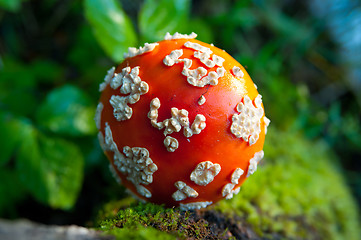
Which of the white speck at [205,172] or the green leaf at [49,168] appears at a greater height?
the white speck at [205,172]

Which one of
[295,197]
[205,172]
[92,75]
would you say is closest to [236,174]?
[205,172]

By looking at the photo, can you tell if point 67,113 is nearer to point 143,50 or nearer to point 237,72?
point 143,50

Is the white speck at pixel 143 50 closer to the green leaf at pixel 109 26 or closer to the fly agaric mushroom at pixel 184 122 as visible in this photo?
the fly agaric mushroom at pixel 184 122

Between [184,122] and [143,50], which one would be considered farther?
[143,50]

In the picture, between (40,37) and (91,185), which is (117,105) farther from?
(40,37)

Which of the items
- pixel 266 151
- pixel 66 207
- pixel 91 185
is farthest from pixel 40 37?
pixel 266 151

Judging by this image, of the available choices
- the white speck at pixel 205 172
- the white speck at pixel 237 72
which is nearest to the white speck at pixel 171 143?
the white speck at pixel 205 172
